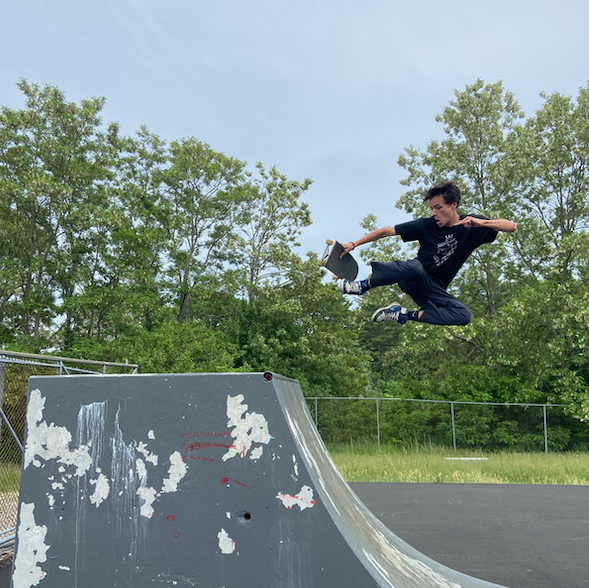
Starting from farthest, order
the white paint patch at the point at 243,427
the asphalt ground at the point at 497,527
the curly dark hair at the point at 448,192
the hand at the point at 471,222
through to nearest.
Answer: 1. the curly dark hair at the point at 448,192
2. the hand at the point at 471,222
3. the asphalt ground at the point at 497,527
4. the white paint patch at the point at 243,427

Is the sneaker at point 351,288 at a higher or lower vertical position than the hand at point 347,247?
lower

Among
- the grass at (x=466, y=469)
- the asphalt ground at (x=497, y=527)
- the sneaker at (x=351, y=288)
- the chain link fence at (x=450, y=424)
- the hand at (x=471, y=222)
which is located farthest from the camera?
the chain link fence at (x=450, y=424)

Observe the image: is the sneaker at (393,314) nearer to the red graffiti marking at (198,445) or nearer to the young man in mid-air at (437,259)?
the young man in mid-air at (437,259)

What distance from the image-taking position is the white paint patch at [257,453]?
2842mm

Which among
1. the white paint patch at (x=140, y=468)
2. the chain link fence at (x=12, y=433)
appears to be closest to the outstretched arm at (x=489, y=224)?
the white paint patch at (x=140, y=468)

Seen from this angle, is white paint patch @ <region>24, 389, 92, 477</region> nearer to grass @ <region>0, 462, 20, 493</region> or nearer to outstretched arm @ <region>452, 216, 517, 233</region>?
outstretched arm @ <region>452, 216, 517, 233</region>

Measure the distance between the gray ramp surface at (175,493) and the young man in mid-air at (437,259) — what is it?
106 inches

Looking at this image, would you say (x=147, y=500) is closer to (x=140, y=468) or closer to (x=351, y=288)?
(x=140, y=468)

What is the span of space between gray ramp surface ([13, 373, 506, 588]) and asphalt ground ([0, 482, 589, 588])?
2.10 m

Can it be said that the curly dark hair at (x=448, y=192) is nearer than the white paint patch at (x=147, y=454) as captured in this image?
No

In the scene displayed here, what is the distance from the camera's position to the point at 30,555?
2842mm

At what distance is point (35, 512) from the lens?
2.90 m

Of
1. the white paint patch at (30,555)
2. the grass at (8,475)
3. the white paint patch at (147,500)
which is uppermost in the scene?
the white paint patch at (147,500)

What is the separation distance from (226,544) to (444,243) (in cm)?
367
